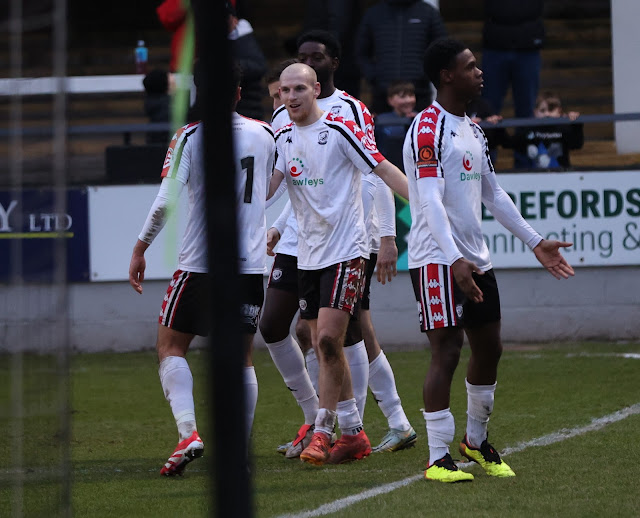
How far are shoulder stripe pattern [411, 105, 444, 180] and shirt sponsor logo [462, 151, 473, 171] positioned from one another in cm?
13

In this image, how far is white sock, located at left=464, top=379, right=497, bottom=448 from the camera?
17.6ft

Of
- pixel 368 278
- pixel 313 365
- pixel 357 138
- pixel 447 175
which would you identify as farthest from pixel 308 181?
pixel 313 365

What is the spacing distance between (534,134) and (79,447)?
5.70 metres

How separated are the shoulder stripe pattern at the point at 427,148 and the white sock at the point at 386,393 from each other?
5.13ft

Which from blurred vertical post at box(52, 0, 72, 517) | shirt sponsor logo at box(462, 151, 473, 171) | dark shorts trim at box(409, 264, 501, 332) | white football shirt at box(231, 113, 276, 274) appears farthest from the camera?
white football shirt at box(231, 113, 276, 274)

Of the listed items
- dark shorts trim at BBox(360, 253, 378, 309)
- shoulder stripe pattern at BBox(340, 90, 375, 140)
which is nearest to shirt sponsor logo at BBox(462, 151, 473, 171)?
shoulder stripe pattern at BBox(340, 90, 375, 140)

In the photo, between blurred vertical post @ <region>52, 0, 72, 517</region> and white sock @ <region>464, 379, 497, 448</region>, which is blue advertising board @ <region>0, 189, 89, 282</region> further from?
white sock @ <region>464, 379, 497, 448</region>

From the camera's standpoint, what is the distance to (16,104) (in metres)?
3.61

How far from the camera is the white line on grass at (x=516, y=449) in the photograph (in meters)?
4.78

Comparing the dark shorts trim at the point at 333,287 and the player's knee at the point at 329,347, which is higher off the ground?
the dark shorts trim at the point at 333,287

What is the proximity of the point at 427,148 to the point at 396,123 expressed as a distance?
5.26 m

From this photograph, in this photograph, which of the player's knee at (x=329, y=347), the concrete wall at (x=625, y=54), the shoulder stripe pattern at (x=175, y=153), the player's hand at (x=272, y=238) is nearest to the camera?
the shoulder stripe pattern at (x=175, y=153)

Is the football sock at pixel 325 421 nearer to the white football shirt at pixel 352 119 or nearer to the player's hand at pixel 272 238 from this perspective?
the white football shirt at pixel 352 119

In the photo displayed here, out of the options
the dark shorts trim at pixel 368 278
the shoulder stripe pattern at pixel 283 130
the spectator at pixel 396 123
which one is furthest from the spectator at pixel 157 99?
the dark shorts trim at pixel 368 278
